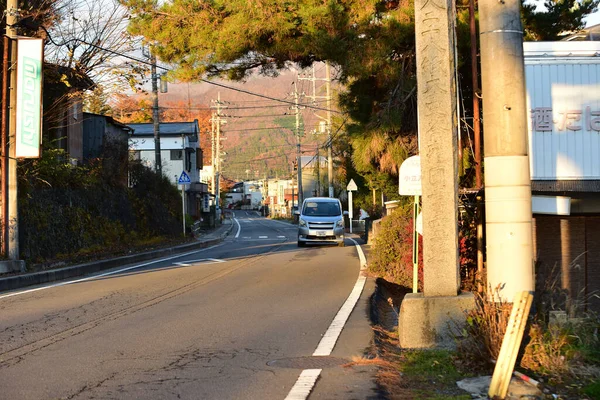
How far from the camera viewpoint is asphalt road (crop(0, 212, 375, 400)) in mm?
6352

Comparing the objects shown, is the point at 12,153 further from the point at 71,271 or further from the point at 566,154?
the point at 566,154

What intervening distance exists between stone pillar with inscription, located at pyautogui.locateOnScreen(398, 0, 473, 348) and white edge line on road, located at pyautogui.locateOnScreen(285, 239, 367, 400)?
0.99 meters

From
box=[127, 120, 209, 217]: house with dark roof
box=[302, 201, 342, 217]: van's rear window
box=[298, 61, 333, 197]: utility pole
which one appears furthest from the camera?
box=[127, 120, 209, 217]: house with dark roof

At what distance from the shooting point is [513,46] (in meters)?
7.26

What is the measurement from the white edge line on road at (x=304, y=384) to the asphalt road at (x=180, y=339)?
0.02 m

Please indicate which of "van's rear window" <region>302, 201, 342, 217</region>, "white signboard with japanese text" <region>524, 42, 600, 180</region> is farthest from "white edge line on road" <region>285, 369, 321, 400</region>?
"van's rear window" <region>302, 201, 342, 217</region>

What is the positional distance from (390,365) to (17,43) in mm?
14238

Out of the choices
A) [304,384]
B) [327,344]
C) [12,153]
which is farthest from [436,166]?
[12,153]

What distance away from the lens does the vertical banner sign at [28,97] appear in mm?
17344

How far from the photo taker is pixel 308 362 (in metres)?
7.29

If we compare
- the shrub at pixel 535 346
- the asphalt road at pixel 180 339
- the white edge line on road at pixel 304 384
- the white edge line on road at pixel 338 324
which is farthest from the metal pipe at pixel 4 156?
the shrub at pixel 535 346

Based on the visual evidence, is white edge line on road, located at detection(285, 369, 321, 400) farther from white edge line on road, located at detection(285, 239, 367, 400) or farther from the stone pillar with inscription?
the stone pillar with inscription

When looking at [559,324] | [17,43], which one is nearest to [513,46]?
[559,324]

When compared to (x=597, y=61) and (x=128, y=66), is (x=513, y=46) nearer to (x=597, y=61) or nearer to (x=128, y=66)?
(x=597, y=61)
